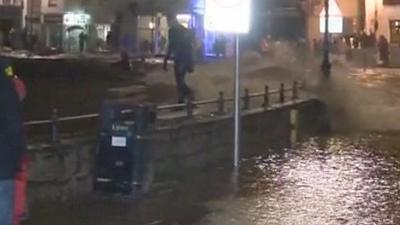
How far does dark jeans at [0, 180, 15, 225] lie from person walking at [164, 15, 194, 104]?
12309 mm

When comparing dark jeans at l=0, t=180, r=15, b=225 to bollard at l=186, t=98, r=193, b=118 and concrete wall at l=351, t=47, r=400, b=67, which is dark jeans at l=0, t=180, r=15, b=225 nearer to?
bollard at l=186, t=98, r=193, b=118

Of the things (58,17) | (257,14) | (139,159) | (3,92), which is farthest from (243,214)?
(58,17)

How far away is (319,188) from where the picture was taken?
13242 millimetres

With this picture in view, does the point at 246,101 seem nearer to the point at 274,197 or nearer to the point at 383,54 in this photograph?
the point at 274,197

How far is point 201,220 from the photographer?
1080 centimetres

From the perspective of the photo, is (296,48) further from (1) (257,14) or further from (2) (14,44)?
(2) (14,44)

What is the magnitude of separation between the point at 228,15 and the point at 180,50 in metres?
4.63

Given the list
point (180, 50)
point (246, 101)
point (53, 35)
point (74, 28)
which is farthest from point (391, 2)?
point (180, 50)

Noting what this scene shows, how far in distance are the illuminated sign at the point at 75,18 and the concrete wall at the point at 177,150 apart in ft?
163

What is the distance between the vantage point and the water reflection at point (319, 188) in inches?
436

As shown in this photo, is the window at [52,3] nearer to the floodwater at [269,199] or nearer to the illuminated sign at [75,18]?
the illuminated sign at [75,18]

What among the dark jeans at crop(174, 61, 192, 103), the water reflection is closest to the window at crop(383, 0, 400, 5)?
the water reflection

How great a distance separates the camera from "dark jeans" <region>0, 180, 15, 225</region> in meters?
6.43

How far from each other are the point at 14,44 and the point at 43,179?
186 ft
